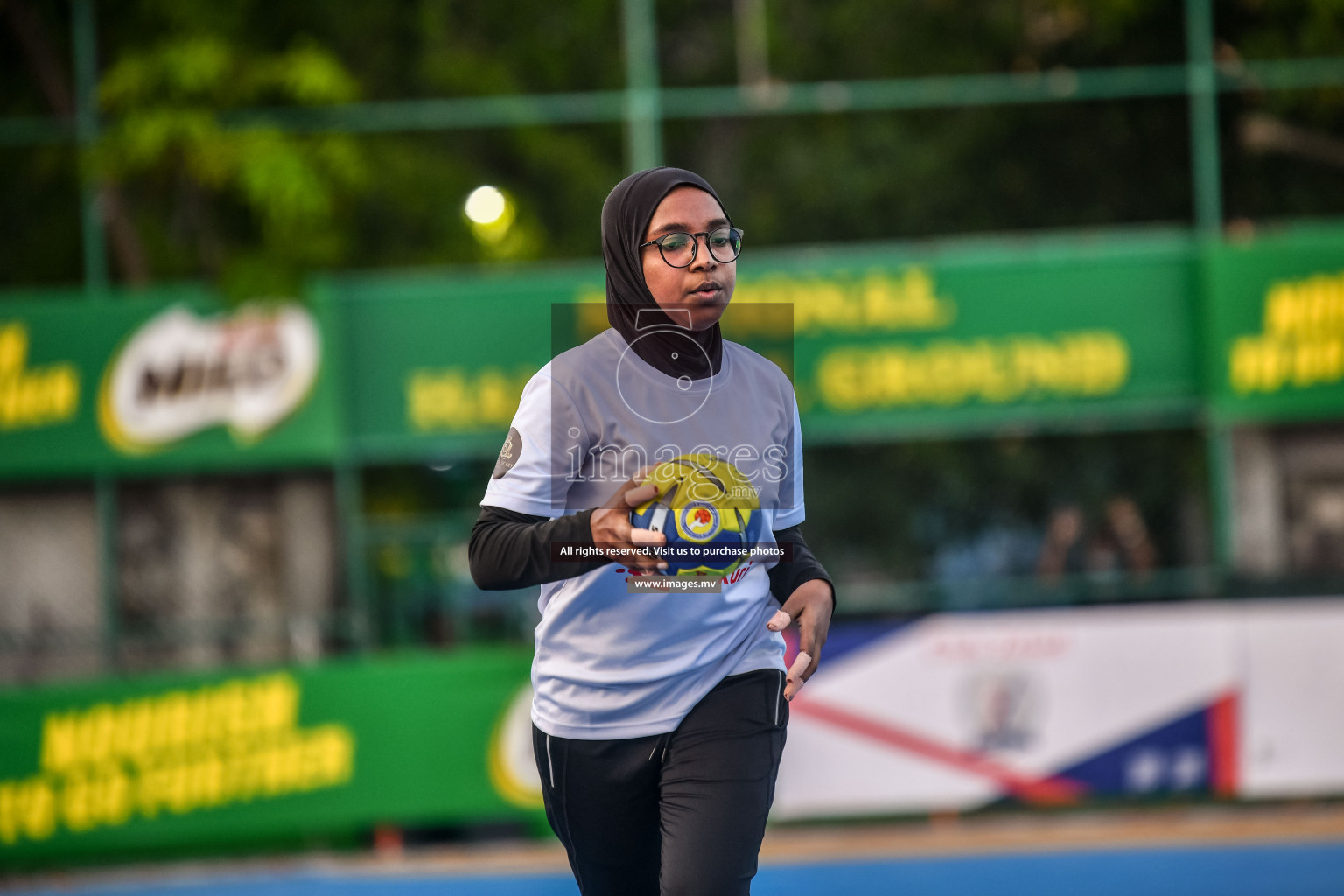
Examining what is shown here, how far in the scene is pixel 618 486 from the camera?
8.30 feet

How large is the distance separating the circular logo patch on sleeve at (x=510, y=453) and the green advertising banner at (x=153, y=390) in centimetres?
619

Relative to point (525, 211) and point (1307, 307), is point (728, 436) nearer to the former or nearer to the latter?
point (1307, 307)

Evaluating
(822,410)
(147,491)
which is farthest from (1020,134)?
(147,491)

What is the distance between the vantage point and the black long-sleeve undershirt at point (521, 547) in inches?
92.8

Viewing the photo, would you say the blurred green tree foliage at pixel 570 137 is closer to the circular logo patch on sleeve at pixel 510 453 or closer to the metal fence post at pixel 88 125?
the metal fence post at pixel 88 125

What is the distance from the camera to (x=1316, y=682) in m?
7.81

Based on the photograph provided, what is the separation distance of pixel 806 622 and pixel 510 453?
59cm

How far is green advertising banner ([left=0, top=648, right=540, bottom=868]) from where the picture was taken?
25.5 ft

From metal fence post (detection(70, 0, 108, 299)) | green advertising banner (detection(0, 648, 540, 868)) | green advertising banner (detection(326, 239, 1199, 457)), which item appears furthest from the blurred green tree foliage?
green advertising banner (detection(0, 648, 540, 868))

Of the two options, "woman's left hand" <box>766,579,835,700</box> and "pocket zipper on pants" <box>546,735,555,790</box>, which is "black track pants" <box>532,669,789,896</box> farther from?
"woman's left hand" <box>766,579,835,700</box>

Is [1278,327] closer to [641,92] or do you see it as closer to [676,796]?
[641,92]

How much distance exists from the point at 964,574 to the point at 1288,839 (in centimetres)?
305

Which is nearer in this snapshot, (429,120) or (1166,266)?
(1166,266)

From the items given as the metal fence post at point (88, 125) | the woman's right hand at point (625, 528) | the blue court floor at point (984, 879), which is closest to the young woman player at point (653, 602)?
the woman's right hand at point (625, 528)
